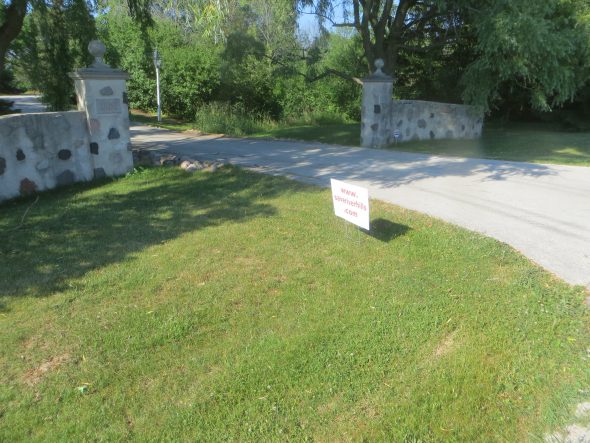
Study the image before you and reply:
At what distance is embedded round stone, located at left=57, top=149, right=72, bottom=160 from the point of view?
322 inches

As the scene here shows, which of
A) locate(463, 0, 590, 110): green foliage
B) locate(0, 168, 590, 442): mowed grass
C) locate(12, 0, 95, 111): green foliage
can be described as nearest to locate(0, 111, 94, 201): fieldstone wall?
locate(0, 168, 590, 442): mowed grass

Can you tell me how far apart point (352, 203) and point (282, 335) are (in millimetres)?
2018

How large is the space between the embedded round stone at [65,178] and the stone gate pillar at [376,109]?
25.1 ft

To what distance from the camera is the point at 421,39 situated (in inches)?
701

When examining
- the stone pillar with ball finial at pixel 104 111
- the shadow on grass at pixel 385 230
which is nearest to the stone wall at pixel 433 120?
the stone pillar with ball finial at pixel 104 111

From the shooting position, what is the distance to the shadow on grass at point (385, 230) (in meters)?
5.61

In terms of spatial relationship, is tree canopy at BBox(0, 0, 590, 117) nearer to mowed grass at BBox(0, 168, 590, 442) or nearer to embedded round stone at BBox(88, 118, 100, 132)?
embedded round stone at BBox(88, 118, 100, 132)

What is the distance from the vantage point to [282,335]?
372 centimetres

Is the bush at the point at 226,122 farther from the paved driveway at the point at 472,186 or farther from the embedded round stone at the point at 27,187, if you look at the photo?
the embedded round stone at the point at 27,187

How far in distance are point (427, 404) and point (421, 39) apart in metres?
17.1

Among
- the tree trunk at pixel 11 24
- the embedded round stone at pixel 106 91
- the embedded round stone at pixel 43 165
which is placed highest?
the tree trunk at pixel 11 24

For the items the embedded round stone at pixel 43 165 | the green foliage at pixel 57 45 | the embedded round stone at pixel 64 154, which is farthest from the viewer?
the green foliage at pixel 57 45

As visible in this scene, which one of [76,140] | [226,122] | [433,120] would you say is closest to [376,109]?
[433,120]

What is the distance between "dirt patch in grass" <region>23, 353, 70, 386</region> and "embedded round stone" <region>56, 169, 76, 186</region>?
5.52m
